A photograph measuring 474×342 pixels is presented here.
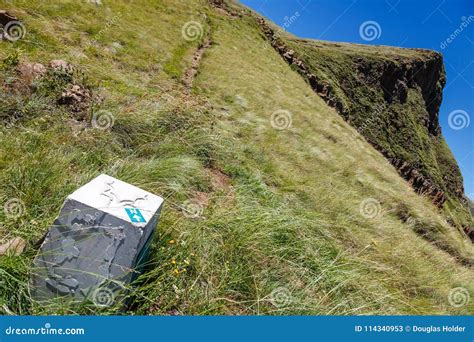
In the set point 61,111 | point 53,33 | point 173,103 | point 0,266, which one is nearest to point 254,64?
point 53,33

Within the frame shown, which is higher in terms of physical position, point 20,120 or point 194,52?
point 194,52

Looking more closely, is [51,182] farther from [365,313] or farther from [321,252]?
[365,313]

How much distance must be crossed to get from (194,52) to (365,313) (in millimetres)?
24204

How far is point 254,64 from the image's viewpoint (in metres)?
31.0
